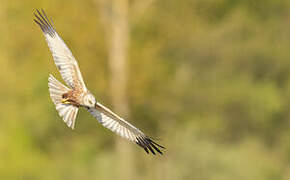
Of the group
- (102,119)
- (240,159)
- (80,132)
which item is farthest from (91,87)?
(102,119)

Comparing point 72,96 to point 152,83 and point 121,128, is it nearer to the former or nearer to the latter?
point 121,128

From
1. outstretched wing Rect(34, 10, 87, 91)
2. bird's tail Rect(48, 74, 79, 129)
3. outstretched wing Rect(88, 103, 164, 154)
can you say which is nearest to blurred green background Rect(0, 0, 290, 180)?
outstretched wing Rect(88, 103, 164, 154)

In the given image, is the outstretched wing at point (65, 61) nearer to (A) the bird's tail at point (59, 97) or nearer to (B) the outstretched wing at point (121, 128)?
(A) the bird's tail at point (59, 97)

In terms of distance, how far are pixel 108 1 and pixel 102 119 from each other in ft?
42.9

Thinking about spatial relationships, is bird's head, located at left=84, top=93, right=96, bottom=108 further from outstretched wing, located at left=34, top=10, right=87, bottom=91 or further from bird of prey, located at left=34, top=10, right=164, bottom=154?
outstretched wing, located at left=34, top=10, right=87, bottom=91

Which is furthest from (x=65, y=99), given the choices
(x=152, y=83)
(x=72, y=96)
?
(x=152, y=83)

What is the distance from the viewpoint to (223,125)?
24.0 meters

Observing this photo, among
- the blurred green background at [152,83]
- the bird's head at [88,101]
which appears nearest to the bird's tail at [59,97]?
the bird's head at [88,101]

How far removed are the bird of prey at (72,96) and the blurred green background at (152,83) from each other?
34.6 ft

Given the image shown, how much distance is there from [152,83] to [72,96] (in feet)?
45.2

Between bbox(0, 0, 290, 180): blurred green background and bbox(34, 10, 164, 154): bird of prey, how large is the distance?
10.6m

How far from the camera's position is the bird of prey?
9.83 metres

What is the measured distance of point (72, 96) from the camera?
9.85 metres

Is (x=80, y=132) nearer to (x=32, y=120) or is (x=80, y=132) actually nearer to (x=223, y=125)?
(x=32, y=120)
